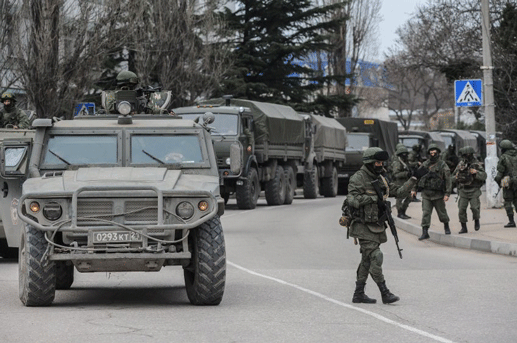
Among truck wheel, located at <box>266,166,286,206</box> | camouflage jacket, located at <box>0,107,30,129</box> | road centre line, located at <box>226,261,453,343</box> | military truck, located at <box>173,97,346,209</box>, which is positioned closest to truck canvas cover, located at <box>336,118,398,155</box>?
military truck, located at <box>173,97,346,209</box>

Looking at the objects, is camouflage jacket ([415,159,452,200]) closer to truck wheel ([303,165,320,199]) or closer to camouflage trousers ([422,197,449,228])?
camouflage trousers ([422,197,449,228])

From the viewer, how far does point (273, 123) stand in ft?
110

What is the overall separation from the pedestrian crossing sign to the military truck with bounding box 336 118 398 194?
18225 mm

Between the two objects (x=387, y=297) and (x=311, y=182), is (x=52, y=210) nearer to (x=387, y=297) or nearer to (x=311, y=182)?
(x=387, y=297)

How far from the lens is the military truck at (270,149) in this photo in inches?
1163

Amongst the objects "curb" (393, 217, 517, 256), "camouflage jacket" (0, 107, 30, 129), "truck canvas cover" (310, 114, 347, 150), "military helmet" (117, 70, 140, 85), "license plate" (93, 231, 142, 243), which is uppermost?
"truck canvas cover" (310, 114, 347, 150)

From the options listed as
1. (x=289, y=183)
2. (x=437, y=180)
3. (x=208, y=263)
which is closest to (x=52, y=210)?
(x=208, y=263)

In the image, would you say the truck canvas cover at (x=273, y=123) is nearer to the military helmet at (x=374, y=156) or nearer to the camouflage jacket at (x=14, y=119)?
the camouflage jacket at (x=14, y=119)

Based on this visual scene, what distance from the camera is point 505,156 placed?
21062mm

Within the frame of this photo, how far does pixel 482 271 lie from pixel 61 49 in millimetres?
19474

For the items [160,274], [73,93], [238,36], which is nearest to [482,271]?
[160,274]

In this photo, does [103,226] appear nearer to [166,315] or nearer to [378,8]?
[166,315]

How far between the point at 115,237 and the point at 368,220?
8.40ft

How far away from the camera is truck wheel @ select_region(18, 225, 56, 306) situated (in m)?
10.5
